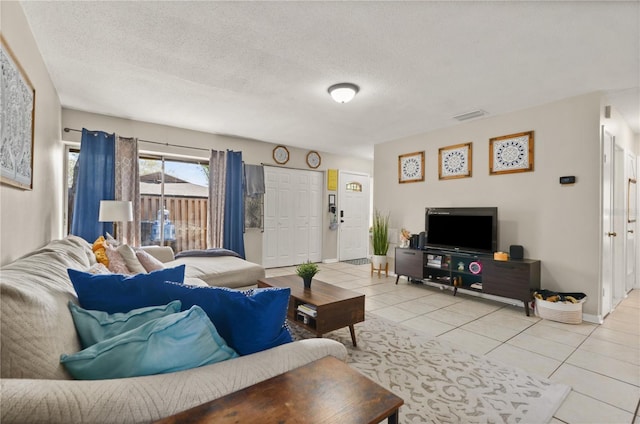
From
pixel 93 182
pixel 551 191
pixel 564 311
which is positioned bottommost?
pixel 564 311

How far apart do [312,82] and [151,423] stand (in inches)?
119

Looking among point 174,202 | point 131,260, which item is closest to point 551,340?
point 131,260

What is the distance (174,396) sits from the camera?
0.83 metres

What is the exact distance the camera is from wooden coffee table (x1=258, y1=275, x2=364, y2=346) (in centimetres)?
236

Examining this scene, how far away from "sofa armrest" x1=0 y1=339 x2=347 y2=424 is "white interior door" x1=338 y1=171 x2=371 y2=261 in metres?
6.04

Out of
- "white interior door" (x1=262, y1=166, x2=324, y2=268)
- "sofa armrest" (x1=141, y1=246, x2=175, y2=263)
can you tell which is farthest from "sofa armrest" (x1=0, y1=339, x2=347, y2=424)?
"white interior door" (x1=262, y1=166, x2=324, y2=268)

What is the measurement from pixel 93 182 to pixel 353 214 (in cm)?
501

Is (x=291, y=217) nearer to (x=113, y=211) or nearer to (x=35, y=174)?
(x=113, y=211)

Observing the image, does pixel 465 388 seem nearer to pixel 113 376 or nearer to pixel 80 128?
pixel 113 376

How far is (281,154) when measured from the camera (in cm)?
605

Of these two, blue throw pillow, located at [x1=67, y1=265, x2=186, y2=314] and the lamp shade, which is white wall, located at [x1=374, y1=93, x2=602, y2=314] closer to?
blue throw pillow, located at [x1=67, y1=265, x2=186, y2=314]

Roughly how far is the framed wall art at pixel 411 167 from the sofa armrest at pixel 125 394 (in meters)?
4.52

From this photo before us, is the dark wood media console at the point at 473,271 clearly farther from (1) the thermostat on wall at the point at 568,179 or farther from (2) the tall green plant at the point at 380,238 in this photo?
(1) the thermostat on wall at the point at 568,179

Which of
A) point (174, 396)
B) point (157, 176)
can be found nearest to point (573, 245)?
point (174, 396)
